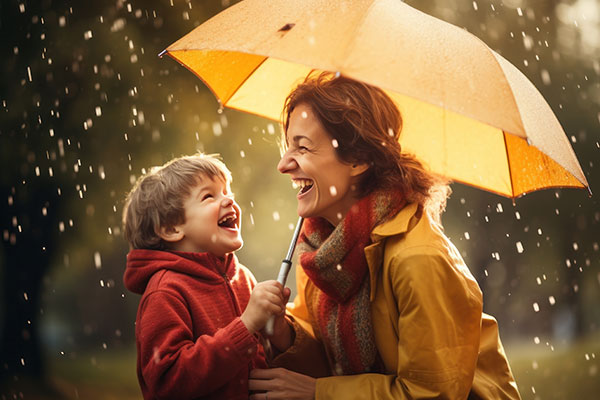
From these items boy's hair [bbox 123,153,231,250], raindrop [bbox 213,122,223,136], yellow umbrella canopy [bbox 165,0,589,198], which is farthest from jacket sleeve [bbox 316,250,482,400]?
raindrop [bbox 213,122,223,136]

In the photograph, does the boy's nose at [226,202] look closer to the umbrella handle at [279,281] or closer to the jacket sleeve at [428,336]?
the umbrella handle at [279,281]

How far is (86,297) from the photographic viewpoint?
34.9 ft

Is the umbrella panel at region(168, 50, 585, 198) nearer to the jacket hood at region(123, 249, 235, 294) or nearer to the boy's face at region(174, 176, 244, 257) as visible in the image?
the boy's face at region(174, 176, 244, 257)

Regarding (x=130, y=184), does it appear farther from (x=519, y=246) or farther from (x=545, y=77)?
(x=519, y=246)

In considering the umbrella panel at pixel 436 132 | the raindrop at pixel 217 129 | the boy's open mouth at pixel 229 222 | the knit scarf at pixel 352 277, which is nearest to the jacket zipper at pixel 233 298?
the boy's open mouth at pixel 229 222

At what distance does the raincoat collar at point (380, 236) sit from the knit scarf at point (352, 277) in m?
0.06

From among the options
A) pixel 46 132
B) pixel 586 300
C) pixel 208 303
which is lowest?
pixel 586 300

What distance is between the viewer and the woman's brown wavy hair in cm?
334

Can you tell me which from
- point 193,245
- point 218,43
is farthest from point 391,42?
point 193,245

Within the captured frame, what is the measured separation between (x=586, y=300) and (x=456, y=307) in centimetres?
1143

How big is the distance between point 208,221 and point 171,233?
0.21 meters

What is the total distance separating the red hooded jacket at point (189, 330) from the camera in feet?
8.98

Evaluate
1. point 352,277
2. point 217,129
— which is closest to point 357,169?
point 352,277

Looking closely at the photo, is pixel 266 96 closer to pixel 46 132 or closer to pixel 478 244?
pixel 46 132
